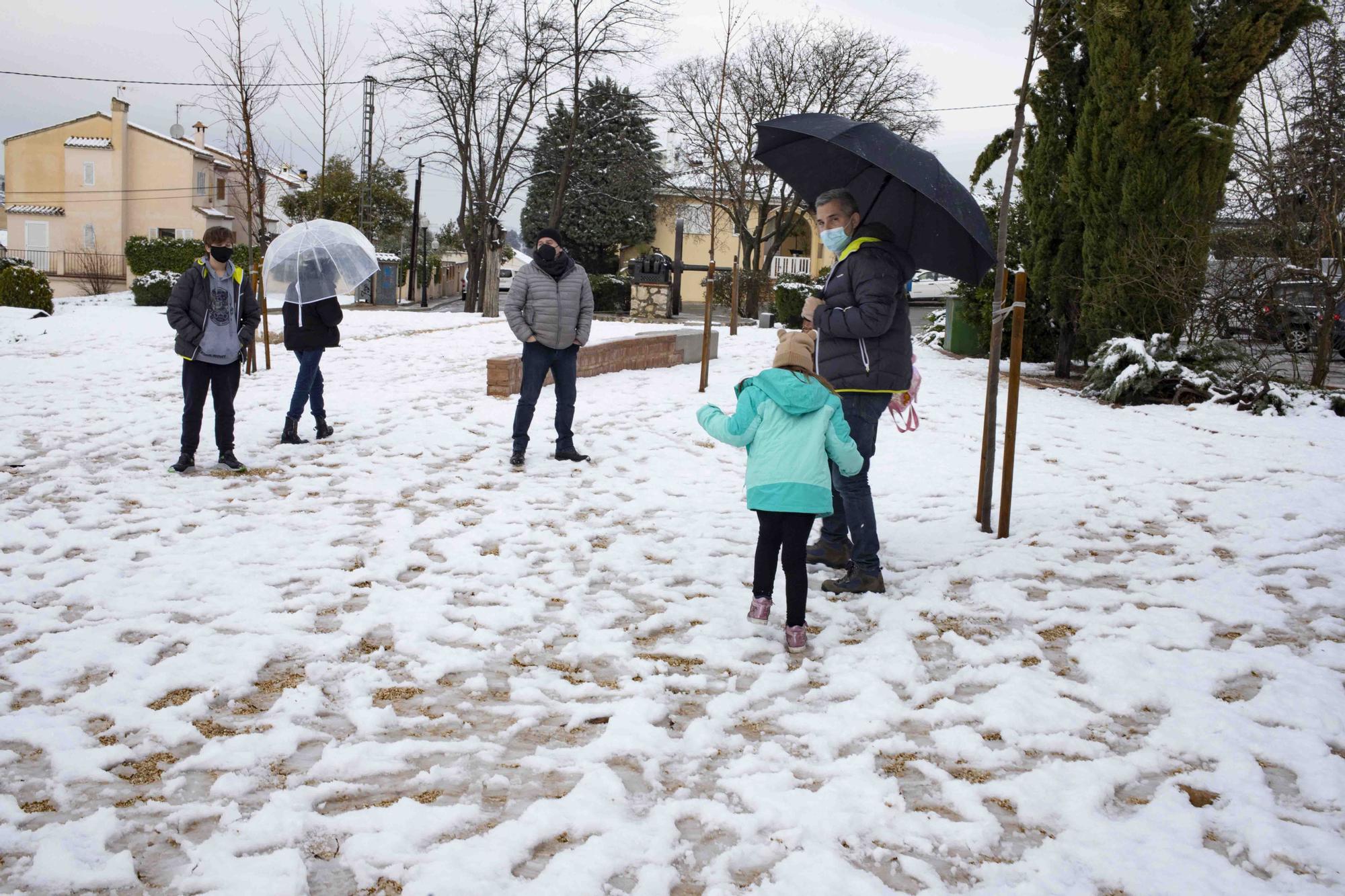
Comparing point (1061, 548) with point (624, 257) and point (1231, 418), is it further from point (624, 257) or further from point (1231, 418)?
point (624, 257)

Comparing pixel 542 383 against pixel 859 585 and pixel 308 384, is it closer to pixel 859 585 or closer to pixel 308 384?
pixel 308 384

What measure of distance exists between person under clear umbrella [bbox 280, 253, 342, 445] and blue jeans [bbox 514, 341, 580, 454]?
1.63 m

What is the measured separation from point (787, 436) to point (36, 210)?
52104 millimetres

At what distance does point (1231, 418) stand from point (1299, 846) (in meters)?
7.43

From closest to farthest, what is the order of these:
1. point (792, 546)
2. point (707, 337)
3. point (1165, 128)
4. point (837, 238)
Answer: point (792, 546)
point (837, 238)
point (707, 337)
point (1165, 128)

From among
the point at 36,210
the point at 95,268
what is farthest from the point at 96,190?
the point at 95,268

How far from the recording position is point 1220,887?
256cm

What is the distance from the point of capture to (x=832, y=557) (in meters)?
5.32

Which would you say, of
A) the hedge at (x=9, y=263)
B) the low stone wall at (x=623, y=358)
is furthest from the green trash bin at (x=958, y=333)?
the hedge at (x=9, y=263)

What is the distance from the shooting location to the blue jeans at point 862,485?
4.82m

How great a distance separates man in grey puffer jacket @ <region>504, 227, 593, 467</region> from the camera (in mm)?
7484

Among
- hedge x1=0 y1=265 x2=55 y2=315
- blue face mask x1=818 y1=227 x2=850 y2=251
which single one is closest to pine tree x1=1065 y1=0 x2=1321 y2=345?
blue face mask x1=818 y1=227 x2=850 y2=251

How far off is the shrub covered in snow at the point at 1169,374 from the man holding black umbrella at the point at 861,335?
6.59m

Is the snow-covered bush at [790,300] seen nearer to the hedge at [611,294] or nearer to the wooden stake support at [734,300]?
the wooden stake support at [734,300]
